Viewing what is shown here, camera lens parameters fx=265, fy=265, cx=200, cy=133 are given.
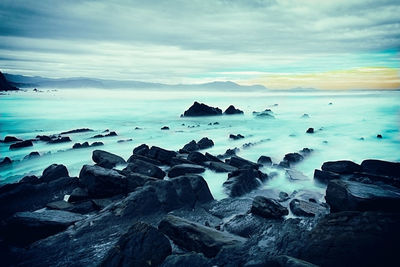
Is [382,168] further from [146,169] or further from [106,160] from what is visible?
[106,160]

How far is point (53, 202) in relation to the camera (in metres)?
6.04

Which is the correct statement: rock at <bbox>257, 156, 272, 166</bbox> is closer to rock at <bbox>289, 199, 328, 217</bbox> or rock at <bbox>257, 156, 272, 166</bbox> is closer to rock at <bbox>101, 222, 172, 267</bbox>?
rock at <bbox>289, 199, 328, 217</bbox>

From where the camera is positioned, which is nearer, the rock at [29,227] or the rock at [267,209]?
the rock at [29,227]

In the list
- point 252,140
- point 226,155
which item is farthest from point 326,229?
point 252,140

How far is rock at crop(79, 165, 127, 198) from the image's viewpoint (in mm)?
6247

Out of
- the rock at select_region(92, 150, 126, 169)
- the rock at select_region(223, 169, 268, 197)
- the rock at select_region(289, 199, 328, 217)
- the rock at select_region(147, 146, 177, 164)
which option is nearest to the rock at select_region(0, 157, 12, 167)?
the rock at select_region(92, 150, 126, 169)

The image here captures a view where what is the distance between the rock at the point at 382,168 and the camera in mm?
7773

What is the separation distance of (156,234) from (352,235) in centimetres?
253

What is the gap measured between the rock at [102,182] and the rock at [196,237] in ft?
8.17

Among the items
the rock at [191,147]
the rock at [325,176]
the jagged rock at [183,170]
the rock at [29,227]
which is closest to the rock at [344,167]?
the rock at [325,176]

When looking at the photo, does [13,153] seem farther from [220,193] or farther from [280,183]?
[280,183]

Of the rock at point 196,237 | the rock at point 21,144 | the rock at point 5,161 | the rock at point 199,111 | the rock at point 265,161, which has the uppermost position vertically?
the rock at point 199,111

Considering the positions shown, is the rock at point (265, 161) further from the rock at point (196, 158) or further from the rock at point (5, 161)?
the rock at point (5, 161)

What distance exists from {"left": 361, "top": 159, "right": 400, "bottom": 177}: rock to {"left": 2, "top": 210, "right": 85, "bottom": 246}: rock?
27.3 ft
